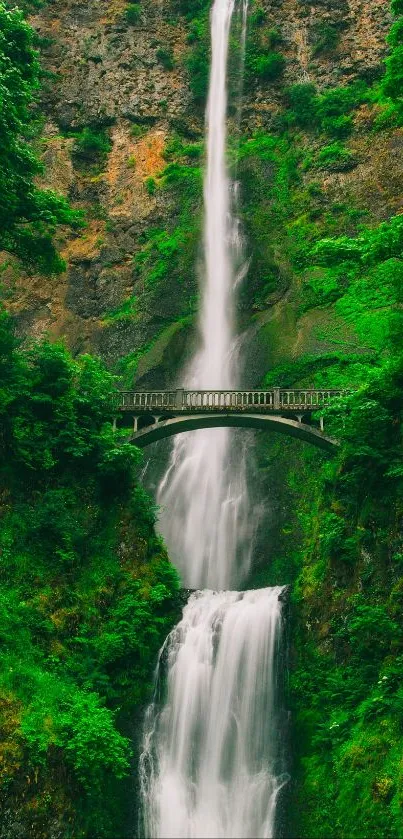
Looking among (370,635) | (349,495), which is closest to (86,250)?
(349,495)

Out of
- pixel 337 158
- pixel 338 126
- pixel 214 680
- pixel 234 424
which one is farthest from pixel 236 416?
pixel 338 126

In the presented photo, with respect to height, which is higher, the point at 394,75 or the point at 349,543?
the point at 394,75

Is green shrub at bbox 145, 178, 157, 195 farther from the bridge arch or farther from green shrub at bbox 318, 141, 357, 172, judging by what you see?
the bridge arch

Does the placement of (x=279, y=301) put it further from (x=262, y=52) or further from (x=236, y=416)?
(x=262, y=52)

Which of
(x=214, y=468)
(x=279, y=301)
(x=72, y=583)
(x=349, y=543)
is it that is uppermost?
(x=279, y=301)

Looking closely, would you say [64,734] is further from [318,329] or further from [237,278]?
[237,278]

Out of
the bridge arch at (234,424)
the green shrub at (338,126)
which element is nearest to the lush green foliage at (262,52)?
the green shrub at (338,126)

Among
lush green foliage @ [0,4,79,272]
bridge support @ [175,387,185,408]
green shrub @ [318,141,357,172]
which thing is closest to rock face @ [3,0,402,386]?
green shrub @ [318,141,357,172]
